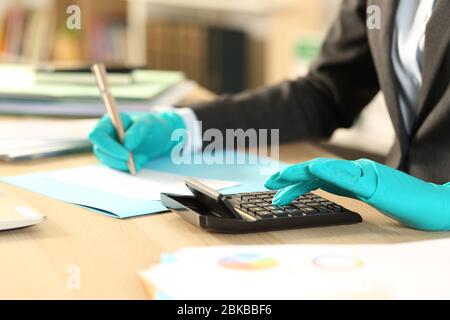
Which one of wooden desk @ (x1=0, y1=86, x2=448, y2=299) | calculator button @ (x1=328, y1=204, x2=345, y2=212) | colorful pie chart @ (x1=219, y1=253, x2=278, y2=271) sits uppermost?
calculator button @ (x1=328, y1=204, x2=345, y2=212)

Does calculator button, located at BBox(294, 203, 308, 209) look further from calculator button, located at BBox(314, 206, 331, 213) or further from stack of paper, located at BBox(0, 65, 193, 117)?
stack of paper, located at BBox(0, 65, 193, 117)

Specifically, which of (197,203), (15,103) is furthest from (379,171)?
(15,103)

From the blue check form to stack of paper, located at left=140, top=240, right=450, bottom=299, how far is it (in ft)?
0.72

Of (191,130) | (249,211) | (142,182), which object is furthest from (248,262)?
(191,130)

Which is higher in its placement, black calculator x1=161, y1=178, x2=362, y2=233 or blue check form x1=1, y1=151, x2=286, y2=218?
black calculator x1=161, y1=178, x2=362, y2=233

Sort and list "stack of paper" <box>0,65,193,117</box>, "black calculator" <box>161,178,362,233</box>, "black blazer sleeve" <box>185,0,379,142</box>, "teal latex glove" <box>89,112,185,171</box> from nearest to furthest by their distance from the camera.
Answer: "black calculator" <box>161,178,362,233</box>
"teal latex glove" <box>89,112,185,171</box>
"black blazer sleeve" <box>185,0,379,142</box>
"stack of paper" <box>0,65,193,117</box>

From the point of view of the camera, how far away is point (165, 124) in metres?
1.26

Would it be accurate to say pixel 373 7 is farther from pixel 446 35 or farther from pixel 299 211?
pixel 299 211

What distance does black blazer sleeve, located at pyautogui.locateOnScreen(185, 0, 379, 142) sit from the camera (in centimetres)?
138

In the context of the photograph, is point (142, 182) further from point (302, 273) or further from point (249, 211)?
point (302, 273)

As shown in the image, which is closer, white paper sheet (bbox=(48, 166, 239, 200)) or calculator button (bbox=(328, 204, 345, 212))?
calculator button (bbox=(328, 204, 345, 212))

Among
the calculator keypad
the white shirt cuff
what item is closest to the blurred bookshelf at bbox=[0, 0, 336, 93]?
the white shirt cuff

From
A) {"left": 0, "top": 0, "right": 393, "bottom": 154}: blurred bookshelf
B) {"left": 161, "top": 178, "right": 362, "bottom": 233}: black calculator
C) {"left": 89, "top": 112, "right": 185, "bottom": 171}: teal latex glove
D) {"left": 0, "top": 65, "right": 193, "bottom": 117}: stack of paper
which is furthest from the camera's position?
{"left": 0, "top": 0, "right": 393, "bottom": 154}: blurred bookshelf

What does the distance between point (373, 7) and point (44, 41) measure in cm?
278
